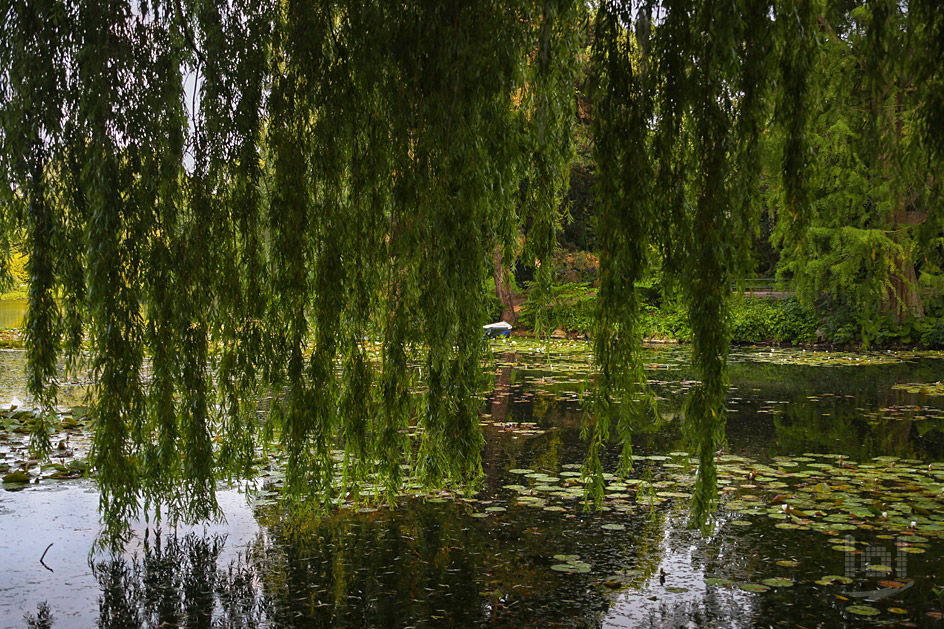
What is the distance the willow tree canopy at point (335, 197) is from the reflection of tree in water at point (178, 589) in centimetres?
42

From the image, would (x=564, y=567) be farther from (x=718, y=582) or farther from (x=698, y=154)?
(x=698, y=154)

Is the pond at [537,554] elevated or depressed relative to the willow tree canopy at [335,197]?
depressed

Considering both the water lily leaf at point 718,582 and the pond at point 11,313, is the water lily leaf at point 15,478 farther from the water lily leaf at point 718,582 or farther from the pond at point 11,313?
the pond at point 11,313

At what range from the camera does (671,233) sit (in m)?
3.16

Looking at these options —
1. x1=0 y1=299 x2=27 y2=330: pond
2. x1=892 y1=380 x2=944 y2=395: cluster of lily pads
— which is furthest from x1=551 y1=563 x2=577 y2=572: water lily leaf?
x1=0 y1=299 x2=27 y2=330: pond

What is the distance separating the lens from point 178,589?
3814 millimetres

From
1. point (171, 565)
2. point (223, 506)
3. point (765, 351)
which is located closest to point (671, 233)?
point (171, 565)

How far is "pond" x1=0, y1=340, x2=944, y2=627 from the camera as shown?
3.54m

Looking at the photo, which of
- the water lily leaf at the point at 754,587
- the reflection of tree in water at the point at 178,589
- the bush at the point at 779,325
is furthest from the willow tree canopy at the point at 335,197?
the bush at the point at 779,325

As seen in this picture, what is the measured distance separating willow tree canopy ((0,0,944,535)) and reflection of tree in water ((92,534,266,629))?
419 mm

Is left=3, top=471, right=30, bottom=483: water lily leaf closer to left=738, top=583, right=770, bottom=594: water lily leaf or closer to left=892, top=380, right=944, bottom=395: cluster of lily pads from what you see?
left=738, top=583, right=770, bottom=594: water lily leaf

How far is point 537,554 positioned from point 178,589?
179 cm

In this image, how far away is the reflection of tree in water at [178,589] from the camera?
Result: 349 centimetres

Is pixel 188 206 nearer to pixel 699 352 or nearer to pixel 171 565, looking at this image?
pixel 171 565
